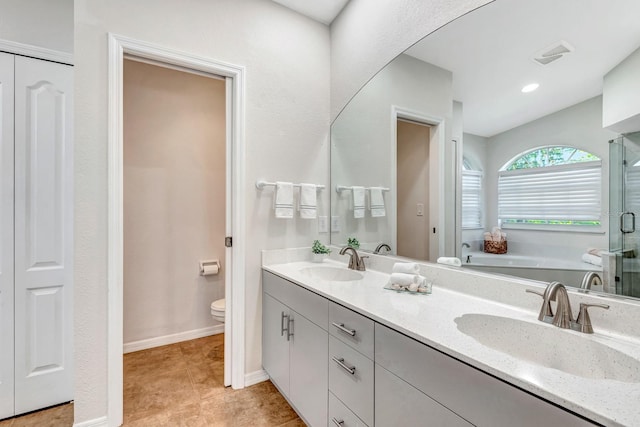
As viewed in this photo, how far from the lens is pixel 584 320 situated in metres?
0.88

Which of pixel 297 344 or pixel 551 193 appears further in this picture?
pixel 297 344

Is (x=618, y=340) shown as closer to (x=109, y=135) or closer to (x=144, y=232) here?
(x=109, y=135)

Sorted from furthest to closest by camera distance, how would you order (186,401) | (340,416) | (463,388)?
(186,401)
(340,416)
(463,388)

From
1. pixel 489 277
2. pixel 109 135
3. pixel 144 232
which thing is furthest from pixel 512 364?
pixel 144 232

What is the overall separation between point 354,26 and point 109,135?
1.71m

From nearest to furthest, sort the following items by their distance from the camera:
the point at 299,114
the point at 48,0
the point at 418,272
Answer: the point at 418,272 → the point at 48,0 → the point at 299,114

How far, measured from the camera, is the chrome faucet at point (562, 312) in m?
0.88

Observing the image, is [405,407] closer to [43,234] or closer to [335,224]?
[335,224]

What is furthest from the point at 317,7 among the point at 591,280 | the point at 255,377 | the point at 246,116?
the point at 255,377

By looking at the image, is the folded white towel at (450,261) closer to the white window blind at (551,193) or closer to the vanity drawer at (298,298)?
the white window blind at (551,193)

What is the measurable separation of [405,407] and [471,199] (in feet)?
2.90

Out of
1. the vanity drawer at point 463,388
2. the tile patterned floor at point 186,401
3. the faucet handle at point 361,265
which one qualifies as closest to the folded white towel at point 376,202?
the faucet handle at point 361,265

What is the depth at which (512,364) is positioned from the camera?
69cm

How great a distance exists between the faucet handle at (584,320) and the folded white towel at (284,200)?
1549 mm
